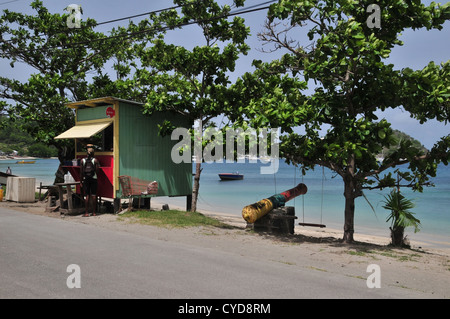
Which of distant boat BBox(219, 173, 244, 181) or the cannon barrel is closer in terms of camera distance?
the cannon barrel

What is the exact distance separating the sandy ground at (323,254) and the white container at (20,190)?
269 inches

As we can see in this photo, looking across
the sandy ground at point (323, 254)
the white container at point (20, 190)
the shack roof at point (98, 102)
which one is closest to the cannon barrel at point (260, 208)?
the sandy ground at point (323, 254)

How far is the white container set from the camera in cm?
1811

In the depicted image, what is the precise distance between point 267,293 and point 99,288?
241 cm

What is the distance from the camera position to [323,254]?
894cm

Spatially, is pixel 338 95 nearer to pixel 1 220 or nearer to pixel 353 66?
pixel 353 66

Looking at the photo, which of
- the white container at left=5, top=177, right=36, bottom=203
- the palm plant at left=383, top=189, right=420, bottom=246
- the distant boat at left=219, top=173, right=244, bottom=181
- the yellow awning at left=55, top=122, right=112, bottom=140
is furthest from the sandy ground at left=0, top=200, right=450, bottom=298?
the distant boat at left=219, top=173, right=244, bottom=181

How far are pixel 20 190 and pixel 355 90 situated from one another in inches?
599

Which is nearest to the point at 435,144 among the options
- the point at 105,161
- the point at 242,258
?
the point at 242,258

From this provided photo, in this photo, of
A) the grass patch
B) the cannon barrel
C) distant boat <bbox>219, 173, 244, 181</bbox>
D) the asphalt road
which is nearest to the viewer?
the asphalt road

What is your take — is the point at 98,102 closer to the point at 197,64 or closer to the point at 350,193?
the point at 197,64

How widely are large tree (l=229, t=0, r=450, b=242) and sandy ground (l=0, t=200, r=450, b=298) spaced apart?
1.68 m

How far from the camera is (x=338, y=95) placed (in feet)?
33.6

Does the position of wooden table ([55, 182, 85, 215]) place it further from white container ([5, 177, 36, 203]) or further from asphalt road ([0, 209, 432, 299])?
white container ([5, 177, 36, 203])
